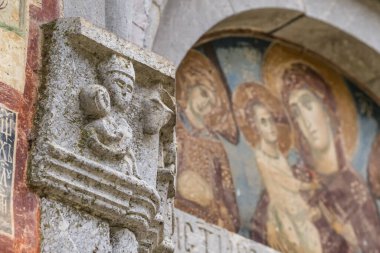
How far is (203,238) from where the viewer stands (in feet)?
18.1

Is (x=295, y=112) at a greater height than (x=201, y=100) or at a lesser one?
greater

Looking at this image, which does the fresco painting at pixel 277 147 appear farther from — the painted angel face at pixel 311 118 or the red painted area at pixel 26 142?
the red painted area at pixel 26 142

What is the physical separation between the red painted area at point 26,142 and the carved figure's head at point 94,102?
133 mm

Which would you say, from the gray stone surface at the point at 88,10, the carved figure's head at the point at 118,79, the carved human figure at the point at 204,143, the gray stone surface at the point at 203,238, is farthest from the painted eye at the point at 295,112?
the carved figure's head at the point at 118,79

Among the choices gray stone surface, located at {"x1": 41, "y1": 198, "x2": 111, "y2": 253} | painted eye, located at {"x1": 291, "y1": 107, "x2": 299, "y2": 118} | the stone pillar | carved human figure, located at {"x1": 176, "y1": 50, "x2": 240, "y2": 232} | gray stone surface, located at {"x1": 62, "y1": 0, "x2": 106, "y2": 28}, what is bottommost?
gray stone surface, located at {"x1": 41, "y1": 198, "x2": 111, "y2": 253}

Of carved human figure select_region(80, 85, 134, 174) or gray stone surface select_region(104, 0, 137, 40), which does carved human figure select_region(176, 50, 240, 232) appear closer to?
gray stone surface select_region(104, 0, 137, 40)

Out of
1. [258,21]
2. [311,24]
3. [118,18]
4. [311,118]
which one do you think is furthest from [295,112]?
[118,18]

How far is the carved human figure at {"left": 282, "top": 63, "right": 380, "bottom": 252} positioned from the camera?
21.1 ft

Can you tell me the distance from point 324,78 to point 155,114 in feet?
9.53

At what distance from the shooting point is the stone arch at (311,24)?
18.9 feet

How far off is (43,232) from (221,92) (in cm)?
274

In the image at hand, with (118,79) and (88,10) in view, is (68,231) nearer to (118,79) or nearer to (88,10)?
(118,79)

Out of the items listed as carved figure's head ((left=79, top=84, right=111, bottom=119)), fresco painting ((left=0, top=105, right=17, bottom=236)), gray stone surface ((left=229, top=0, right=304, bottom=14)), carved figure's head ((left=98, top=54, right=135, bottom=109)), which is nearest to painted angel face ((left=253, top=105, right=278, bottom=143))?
gray stone surface ((left=229, top=0, right=304, bottom=14))

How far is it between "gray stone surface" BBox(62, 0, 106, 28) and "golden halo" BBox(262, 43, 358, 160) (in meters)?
2.46
